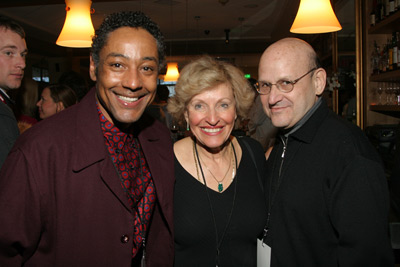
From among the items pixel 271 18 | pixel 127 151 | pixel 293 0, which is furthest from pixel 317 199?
pixel 271 18

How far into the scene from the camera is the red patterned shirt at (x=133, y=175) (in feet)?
4.85

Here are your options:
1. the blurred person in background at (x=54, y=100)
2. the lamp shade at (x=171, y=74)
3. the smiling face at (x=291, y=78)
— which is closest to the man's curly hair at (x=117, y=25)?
the smiling face at (x=291, y=78)

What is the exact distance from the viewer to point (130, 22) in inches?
55.6

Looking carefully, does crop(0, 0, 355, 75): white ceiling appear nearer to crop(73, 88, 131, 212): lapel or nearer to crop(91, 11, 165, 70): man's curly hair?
crop(91, 11, 165, 70): man's curly hair

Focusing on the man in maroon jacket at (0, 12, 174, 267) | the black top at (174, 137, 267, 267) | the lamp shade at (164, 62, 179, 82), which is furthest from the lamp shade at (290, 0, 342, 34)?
the lamp shade at (164, 62, 179, 82)

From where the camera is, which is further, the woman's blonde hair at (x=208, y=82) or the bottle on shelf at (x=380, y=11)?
the bottle on shelf at (x=380, y=11)

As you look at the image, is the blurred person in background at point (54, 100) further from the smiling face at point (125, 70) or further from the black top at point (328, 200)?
the black top at point (328, 200)

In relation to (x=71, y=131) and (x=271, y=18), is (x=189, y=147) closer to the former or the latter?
(x=71, y=131)

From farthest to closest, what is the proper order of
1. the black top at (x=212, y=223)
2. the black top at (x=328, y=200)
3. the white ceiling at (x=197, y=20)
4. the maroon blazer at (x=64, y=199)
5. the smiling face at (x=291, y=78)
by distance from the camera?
the white ceiling at (x=197, y=20), the black top at (x=212, y=223), the smiling face at (x=291, y=78), the black top at (x=328, y=200), the maroon blazer at (x=64, y=199)

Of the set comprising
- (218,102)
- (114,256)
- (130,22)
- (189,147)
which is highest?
(130,22)

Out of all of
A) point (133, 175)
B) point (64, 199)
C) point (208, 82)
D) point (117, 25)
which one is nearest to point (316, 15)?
point (208, 82)

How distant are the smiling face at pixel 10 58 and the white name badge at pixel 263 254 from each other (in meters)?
1.84

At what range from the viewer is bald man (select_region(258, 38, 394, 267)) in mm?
1315

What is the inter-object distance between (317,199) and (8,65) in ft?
6.58
